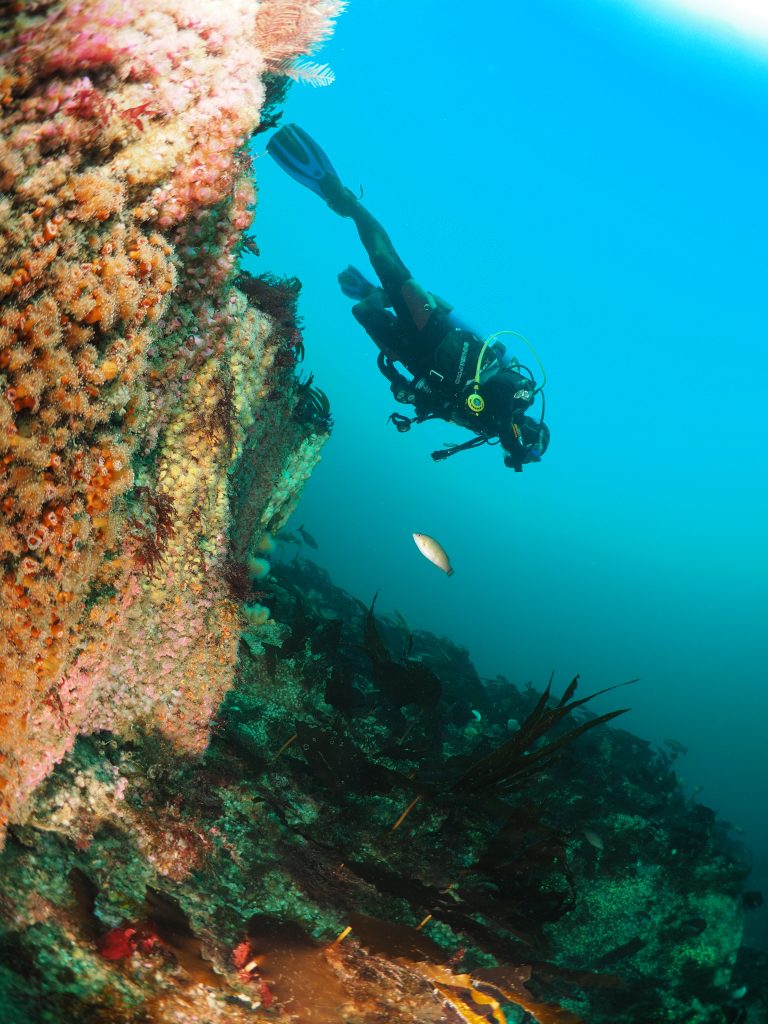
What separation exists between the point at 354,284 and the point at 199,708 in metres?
7.60

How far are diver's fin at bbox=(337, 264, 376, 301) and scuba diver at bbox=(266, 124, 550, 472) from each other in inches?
11.7

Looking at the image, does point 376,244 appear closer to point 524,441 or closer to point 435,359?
point 435,359

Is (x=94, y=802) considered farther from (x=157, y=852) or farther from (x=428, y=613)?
(x=428, y=613)

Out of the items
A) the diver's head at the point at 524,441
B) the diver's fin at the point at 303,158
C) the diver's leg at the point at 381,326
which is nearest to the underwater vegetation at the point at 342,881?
the diver's head at the point at 524,441

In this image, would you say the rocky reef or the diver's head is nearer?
the rocky reef

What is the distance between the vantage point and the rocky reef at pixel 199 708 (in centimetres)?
170

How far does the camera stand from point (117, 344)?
73.5 inches

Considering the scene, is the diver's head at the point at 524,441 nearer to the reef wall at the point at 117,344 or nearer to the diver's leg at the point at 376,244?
the diver's leg at the point at 376,244

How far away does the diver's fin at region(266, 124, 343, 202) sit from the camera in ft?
25.1

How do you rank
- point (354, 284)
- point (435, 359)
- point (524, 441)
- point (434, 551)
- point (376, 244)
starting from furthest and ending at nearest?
point (354, 284)
point (376, 244)
point (435, 359)
point (524, 441)
point (434, 551)

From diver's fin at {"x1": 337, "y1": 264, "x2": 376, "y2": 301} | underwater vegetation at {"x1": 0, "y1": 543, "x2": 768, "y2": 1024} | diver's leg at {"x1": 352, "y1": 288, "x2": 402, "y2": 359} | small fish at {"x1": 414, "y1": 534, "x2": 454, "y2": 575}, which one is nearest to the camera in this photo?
underwater vegetation at {"x1": 0, "y1": 543, "x2": 768, "y2": 1024}

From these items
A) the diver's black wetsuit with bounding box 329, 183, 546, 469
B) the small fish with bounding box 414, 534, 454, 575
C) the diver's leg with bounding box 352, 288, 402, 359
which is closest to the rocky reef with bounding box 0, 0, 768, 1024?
the small fish with bounding box 414, 534, 454, 575

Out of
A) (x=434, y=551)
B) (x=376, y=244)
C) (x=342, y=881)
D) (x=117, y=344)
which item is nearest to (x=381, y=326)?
(x=376, y=244)

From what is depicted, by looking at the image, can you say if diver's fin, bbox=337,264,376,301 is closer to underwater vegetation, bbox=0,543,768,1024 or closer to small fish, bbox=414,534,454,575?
small fish, bbox=414,534,454,575
